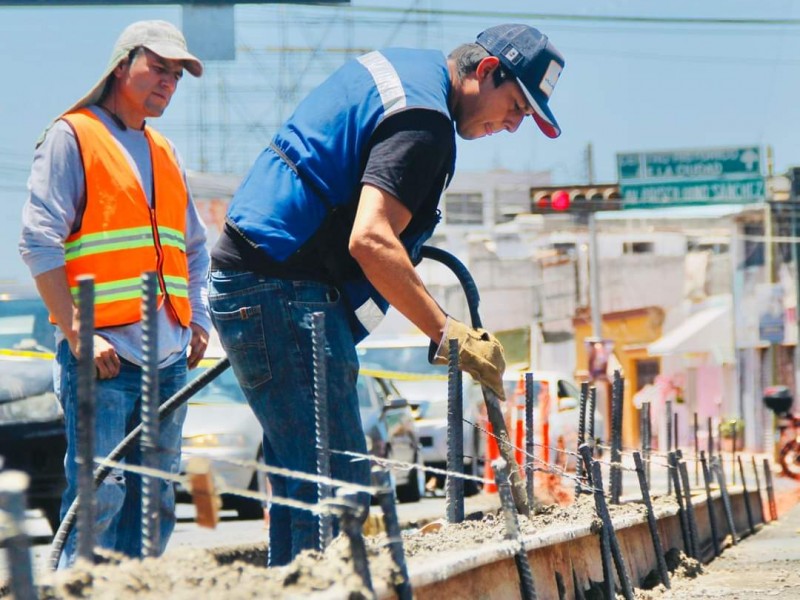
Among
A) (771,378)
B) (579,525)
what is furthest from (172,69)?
(771,378)

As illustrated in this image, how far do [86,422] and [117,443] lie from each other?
1581mm

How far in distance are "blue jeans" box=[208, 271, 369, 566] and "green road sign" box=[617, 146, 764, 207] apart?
36.2 m

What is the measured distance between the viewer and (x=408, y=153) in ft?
14.4

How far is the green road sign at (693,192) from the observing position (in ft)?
130

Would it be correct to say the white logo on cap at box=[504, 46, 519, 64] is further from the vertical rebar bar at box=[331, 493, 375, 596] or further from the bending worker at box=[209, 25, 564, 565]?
the vertical rebar bar at box=[331, 493, 375, 596]

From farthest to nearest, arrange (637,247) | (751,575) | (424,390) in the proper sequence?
(637,247), (424,390), (751,575)

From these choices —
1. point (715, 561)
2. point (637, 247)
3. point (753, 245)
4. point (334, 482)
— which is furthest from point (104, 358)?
point (637, 247)

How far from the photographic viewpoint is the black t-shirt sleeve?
438 centimetres

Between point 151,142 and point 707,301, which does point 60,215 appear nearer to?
point 151,142

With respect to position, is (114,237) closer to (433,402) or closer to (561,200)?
(433,402)

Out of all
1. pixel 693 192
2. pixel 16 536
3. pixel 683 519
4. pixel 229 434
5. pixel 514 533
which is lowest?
pixel 683 519

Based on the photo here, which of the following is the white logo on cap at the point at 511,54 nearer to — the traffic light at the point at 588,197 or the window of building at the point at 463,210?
the traffic light at the point at 588,197

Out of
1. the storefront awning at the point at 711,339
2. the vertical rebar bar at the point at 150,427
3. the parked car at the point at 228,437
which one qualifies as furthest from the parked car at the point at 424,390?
the storefront awning at the point at 711,339

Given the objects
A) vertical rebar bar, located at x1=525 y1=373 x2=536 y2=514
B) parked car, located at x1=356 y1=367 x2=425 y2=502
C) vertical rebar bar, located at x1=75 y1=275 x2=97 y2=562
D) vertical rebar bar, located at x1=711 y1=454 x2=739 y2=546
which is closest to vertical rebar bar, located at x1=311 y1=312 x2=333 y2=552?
vertical rebar bar, located at x1=75 y1=275 x2=97 y2=562
